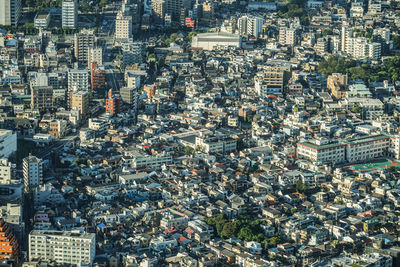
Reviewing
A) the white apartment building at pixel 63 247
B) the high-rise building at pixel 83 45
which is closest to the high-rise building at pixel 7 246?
the white apartment building at pixel 63 247

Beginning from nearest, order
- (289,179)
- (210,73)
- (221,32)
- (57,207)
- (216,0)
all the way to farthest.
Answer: (57,207) < (289,179) < (210,73) < (221,32) < (216,0)

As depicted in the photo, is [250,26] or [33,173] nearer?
[33,173]

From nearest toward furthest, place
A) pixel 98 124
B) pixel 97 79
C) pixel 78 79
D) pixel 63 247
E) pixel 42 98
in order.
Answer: pixel 63 247 < pixel 98 124 < pixel 42 98 < pixel 78 79 < pixel 97 79

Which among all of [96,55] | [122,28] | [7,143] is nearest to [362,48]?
[122,28]

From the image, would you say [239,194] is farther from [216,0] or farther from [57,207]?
[216,0]

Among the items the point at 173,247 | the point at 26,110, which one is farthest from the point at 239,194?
the point at 26,110

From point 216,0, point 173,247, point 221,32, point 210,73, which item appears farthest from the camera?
point 216,0

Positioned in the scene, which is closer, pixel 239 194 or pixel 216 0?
pixel 239 194

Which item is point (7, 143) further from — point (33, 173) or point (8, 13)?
point (8, 13)

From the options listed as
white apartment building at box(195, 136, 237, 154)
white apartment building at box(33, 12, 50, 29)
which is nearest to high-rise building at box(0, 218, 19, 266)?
white apartment building at box(195, 136, 237, 154)
